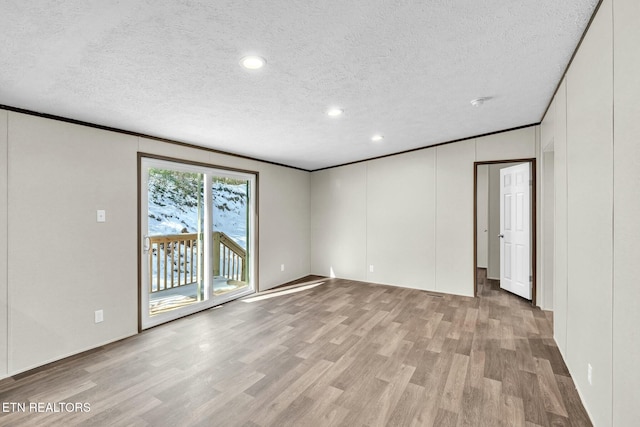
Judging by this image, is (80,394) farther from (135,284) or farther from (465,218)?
(465,218)

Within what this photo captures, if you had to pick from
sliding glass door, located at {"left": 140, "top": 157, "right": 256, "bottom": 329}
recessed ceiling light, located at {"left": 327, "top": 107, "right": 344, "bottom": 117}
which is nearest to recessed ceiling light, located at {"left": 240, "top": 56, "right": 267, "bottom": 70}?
recessed ceiling light, located at {"left": 327, "top": 107, "right": 344, "bottom": 117}

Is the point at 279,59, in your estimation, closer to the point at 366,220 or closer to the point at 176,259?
the point at 176,259

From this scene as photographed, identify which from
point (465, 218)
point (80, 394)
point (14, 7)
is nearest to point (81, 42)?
point (14, 7)

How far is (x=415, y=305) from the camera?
4.15 metres

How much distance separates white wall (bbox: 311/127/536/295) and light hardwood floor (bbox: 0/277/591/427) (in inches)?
44.8

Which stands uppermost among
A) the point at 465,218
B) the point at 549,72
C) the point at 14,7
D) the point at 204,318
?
the point at 549,72

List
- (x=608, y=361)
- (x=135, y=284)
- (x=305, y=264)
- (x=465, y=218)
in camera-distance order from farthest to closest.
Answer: (x=305, y=264) → (x=465, y=218) → (x=135, y=284) → (x=608, y=361)

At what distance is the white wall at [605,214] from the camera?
1.27m

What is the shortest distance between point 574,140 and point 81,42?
3385 mm

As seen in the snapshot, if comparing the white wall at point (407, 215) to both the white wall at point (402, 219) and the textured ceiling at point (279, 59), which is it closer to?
the white wall at point (402, 219)

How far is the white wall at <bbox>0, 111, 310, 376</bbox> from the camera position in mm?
2471

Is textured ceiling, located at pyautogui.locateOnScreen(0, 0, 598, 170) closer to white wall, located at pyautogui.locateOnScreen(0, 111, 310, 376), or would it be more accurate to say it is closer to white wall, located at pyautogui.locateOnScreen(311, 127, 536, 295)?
white wall, located at pyautogui.locateOnScreen(0, 111, 310, 376)

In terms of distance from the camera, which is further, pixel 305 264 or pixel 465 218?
pixel 305 264

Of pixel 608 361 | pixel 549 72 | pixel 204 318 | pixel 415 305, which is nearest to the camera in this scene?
pixel 608 361
